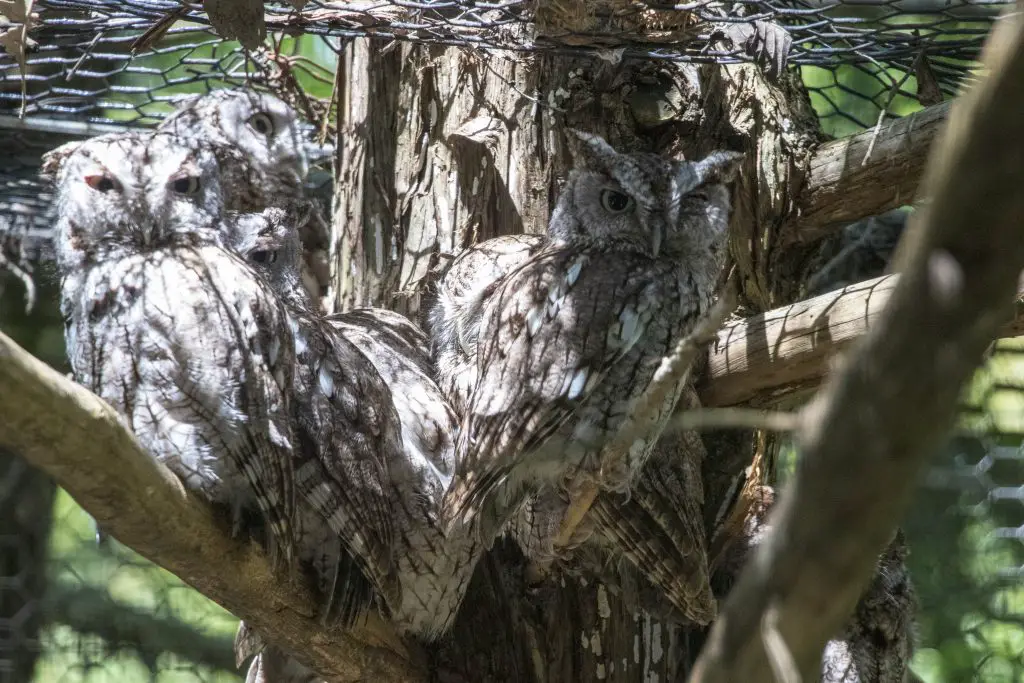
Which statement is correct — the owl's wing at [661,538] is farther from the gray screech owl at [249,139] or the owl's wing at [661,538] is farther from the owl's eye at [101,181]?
the gray screech owl at [249,139]

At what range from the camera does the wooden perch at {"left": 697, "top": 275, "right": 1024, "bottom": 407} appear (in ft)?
5.81

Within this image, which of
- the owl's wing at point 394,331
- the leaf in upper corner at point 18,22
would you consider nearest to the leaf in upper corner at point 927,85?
the owl's wing at point 394,331

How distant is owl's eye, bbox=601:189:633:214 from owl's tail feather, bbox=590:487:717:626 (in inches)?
21.8

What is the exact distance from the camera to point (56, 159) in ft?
6.49

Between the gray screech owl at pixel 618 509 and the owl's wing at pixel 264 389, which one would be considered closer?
the owl's wing at pixel 264 389

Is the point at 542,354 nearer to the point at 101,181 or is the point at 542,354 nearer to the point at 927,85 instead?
the point at 101,181

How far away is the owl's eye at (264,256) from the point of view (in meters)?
2.12

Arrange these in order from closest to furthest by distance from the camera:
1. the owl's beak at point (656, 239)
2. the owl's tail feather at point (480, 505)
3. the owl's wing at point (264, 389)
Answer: the owl's wing at point (264, 389) < the owl's tail feather at point (480, 505) < the owl's beak at point (656, 239)

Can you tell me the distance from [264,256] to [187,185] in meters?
0.28

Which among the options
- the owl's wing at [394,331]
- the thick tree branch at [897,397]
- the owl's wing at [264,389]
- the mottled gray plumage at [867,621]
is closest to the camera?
the thick tree branch at [897,397]

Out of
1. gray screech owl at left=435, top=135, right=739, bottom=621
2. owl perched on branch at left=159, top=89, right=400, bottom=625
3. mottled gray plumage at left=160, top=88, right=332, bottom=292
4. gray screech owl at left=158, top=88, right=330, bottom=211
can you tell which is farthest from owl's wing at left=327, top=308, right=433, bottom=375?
gray screech owl at left=158, top=88, right=330, bottom=211

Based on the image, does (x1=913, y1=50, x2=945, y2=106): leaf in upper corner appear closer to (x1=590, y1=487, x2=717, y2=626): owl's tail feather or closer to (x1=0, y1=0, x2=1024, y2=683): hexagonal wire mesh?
(x1=0, y1=0, x2=1024, y2=683): hexagonal wire mesh

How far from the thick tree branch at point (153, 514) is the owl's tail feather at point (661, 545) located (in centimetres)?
49

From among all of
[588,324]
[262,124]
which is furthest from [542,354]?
[262,124]
